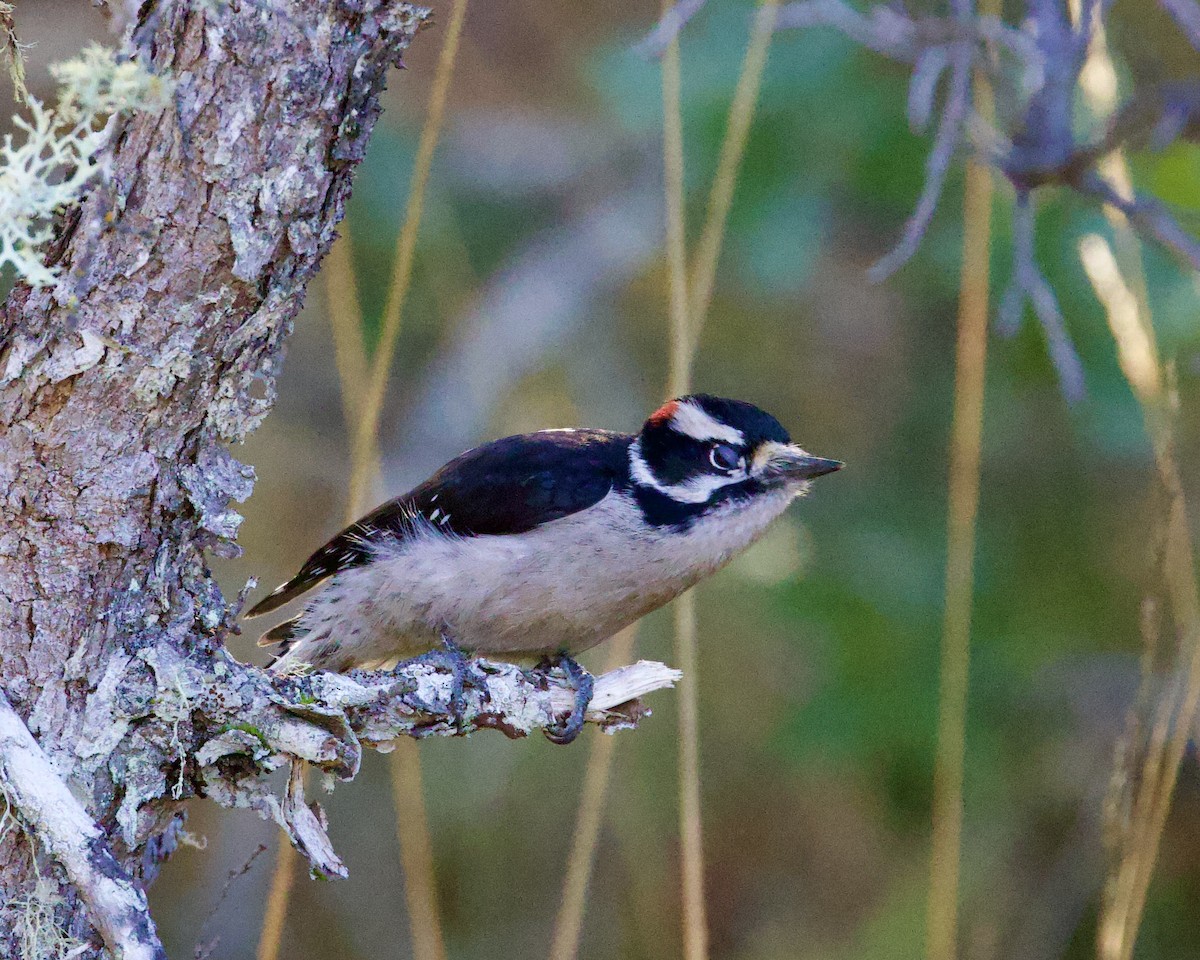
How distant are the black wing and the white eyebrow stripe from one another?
0.60ft

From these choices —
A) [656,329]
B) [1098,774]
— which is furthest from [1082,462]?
[656,329]

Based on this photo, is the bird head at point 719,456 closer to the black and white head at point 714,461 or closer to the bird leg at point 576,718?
the black and white head at point 714,461

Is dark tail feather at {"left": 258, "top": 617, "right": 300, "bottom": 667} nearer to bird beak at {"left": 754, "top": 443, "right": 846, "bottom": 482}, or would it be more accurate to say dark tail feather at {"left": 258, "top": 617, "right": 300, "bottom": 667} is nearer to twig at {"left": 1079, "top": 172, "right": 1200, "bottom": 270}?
bird beak at {"left": 754, "top": 443, "right": 846, "bottom": 482}

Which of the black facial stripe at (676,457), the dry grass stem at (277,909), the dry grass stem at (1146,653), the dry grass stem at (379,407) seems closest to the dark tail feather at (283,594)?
the dry grass stem at (379,407)

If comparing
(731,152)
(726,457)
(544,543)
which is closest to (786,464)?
(726,457)

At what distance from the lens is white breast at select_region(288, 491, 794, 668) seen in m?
3.10

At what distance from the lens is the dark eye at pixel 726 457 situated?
3.22m

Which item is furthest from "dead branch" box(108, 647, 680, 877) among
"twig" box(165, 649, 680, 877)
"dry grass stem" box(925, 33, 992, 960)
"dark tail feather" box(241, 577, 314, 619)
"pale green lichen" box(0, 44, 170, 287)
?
"dry grass stem" box(925, 33, 992, 960)

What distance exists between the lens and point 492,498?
3.23 metres

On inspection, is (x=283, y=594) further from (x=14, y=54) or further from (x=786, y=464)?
(x=14, y=54)

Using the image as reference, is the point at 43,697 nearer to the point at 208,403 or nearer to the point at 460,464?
the point at 208,403

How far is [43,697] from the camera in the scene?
78.5 inches

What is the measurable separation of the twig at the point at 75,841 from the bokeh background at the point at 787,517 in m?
2.72

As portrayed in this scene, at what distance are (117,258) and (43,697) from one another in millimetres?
659
